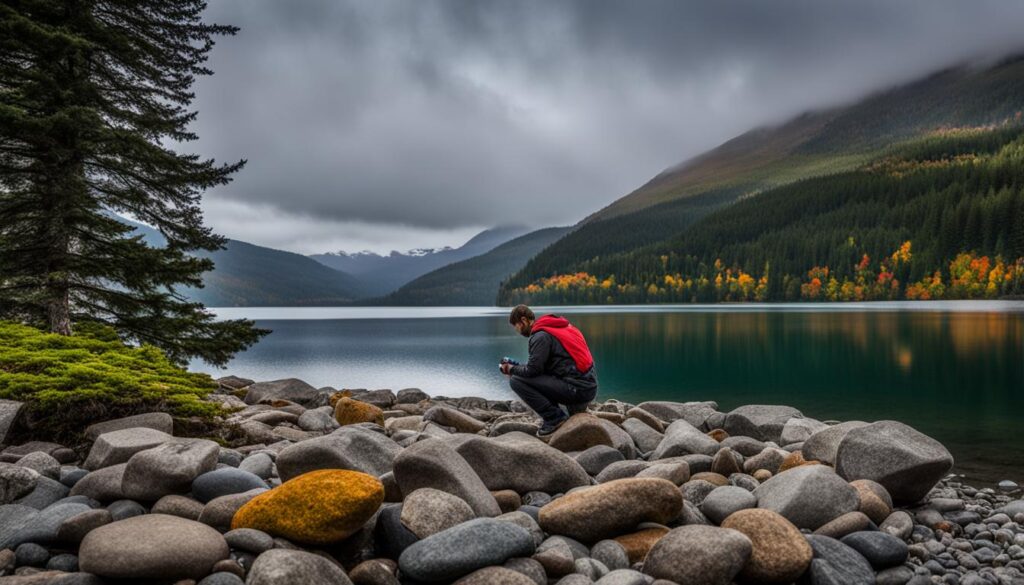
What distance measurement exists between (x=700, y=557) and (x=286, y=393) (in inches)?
509

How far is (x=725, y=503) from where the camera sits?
612cm

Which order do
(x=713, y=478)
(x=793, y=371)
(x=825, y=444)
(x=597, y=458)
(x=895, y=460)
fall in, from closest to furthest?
(x=895, y=460), (x=713, y=478), (x=597, y=458), (x=825, y=444), (x=793, y=371)

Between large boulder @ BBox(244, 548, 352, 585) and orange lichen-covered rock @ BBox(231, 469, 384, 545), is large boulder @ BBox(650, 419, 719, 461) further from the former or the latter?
large boulder @ BBox(244, 548, 352, 585)

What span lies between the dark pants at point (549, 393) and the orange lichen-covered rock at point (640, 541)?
3.68 m

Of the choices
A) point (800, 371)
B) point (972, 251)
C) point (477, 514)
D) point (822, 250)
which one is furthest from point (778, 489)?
point (822, 250)

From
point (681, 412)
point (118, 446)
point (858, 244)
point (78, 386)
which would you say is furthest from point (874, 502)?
point (858, 244)

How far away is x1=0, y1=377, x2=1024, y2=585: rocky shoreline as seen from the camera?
455 cm

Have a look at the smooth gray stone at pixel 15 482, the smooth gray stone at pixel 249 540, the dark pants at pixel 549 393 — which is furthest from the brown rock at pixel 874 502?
the smooth gray stone at pixel 15 482

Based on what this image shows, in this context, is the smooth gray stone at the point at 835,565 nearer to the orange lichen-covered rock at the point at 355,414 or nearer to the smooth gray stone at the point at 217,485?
the smooth gray stone at the point at 217,485

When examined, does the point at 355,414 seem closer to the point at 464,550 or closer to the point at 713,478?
the point at 713,478

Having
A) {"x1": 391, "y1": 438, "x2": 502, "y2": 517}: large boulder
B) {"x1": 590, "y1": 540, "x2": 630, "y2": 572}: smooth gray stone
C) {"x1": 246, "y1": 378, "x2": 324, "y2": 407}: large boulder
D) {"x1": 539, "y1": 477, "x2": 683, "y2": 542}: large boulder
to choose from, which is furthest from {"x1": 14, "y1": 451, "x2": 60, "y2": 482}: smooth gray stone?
{"x1": 246, "y1": 378, "x2": 324, "y2": 407}: large boulder

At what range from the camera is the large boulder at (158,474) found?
17.8ft

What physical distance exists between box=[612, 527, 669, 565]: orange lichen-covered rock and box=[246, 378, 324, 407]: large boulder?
11.1 meters

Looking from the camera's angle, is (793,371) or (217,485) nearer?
(217,485)
